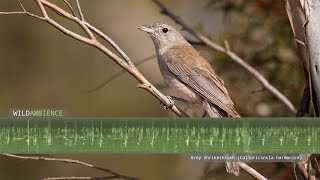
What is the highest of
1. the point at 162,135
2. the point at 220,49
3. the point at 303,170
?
the point at 220,49

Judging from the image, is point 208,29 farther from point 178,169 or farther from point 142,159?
point 142,159

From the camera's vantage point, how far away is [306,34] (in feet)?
7.32

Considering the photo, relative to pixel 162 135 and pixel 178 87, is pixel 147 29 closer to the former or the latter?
pixel 178 87

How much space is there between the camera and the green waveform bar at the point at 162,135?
224cm

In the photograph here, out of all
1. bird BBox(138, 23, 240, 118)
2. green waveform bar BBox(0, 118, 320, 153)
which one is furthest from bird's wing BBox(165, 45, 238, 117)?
green waveform bar BBox(0, 118, 320, 153)

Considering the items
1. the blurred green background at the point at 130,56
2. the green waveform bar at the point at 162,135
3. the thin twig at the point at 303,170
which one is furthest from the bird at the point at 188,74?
the green waveform bar at the point at 162,135

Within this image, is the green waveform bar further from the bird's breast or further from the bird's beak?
the bird's beak

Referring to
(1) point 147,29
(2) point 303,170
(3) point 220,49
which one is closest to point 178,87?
(3) point 220,49

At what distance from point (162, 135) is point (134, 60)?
2.21 m

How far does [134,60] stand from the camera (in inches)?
174

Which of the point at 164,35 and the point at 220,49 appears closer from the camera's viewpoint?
the point at 220,49

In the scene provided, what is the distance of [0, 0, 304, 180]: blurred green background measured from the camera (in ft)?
12.1

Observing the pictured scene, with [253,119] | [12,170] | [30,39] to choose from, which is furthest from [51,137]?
[30,39]

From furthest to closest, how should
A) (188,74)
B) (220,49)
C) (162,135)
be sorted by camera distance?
(188,74)
(220,49)
(162,135)
